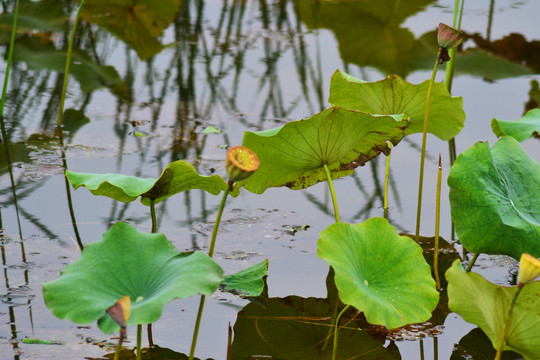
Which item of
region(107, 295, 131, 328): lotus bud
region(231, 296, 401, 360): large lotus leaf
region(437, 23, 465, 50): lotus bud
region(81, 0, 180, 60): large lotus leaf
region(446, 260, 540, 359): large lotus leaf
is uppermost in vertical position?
region(81, 0, 180, 60): large lotus leaf

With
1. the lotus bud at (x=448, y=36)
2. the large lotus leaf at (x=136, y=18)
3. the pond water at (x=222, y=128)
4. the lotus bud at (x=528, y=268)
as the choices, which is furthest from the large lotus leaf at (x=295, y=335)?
the large lotus leaf at (x=136, y=18)

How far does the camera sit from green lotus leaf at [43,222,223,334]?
→ 86 cm

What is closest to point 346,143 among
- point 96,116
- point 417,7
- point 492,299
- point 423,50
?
point 492,299

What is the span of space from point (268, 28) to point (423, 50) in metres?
0.68

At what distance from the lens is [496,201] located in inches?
47.3

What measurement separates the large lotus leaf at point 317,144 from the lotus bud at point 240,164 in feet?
0.81

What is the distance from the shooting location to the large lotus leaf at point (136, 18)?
2785mm

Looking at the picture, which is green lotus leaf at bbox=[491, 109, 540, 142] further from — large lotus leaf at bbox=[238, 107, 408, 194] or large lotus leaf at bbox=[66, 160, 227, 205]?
large lotus leaf at bbox=[66, 160, 227, 205]

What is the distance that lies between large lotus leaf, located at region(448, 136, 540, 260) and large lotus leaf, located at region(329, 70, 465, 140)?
0.19 meters

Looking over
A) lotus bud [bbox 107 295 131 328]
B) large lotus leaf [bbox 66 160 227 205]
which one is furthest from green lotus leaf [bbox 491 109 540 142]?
lotus bud [bbox 107 295 131 328]

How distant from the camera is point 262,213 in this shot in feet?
5.28

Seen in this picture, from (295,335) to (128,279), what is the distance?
34 centimetres

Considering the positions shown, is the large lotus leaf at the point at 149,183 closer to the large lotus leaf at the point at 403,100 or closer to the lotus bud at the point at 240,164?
the lotus bud at the point at 240,164

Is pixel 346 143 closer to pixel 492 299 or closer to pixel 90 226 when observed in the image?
pixel 492 299
